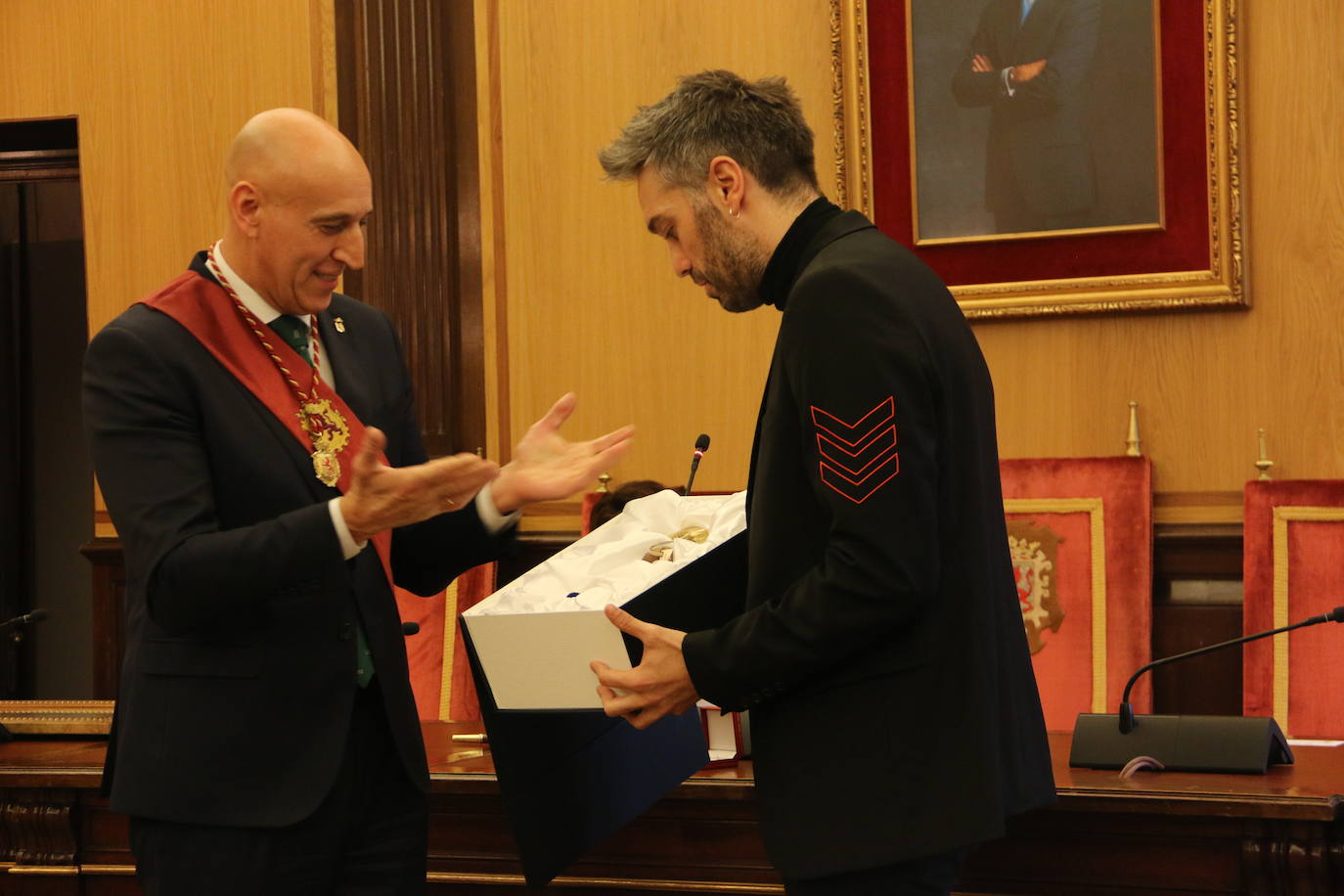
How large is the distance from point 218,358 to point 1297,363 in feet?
10.3

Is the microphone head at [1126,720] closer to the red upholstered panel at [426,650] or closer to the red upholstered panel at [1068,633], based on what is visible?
the red upholstered panel at [1068,633]

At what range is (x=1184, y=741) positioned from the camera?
102 inches

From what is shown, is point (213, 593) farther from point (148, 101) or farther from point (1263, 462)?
point (148, 101)

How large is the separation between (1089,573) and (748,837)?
164cm

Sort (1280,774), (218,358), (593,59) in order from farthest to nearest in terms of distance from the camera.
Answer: (593,59) → (1280,774) → (218,358)

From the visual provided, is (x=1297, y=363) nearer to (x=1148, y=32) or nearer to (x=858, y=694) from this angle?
(x=1148, y=32)

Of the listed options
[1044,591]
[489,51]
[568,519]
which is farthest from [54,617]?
[1044,591]

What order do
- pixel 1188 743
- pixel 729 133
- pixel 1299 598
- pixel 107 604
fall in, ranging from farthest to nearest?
1. pixel 107 604
2. pixel 1299 598
3. pixel 1188 743
4. pixel 729 133

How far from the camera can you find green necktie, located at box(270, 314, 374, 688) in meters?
1.95

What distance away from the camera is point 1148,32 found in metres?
3.98

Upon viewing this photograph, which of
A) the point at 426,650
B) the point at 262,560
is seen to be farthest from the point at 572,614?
the point at 426,650

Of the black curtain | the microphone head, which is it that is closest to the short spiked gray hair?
the microphone head

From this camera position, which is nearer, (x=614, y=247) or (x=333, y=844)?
(x=333, y=844)

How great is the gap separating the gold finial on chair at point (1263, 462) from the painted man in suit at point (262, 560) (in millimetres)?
2741
